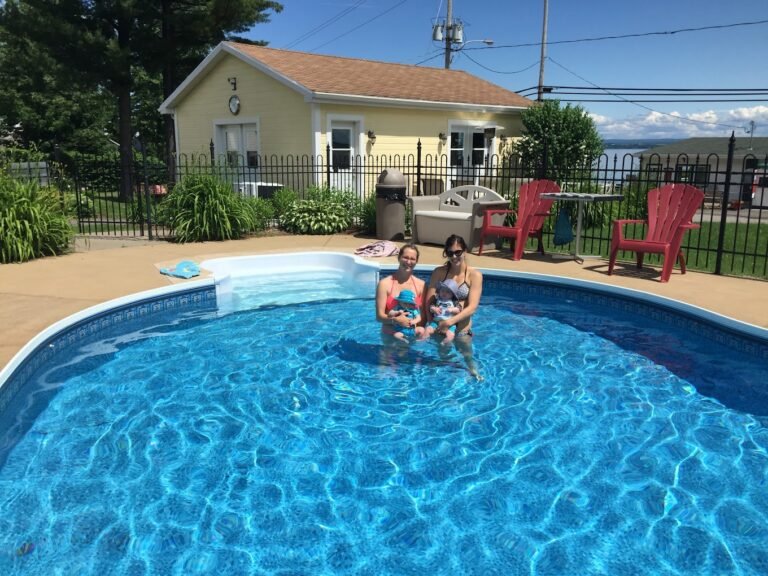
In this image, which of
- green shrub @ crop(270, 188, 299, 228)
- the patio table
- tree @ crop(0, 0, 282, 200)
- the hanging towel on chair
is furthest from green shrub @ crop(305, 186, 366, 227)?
tree @ crop(0, 0, 282, 200)

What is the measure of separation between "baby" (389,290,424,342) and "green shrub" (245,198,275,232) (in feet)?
23.6

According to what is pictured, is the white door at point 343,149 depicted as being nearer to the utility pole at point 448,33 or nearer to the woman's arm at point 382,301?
the woman's arm at point 382,301

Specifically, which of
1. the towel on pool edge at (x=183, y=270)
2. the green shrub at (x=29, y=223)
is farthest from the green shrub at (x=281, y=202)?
the towel on pool edge at (x=183, y=270)

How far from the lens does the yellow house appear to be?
15.3 meters

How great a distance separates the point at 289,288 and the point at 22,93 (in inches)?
930

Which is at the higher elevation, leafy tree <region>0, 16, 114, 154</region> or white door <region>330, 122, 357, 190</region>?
leafy tree <region>0, 16, 114, 154</region>

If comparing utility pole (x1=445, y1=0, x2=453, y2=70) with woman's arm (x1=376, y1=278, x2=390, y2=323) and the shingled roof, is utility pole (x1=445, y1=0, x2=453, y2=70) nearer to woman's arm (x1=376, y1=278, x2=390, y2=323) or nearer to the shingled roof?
the shingled roof

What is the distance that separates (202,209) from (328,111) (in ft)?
17.9

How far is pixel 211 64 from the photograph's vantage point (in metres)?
17.5

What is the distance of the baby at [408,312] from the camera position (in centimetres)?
521

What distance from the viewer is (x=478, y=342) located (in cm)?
619

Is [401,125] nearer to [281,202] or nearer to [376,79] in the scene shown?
[376,79]

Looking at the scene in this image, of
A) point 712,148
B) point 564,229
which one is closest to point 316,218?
point 564,229

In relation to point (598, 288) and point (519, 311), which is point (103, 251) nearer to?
point (519, 311)
